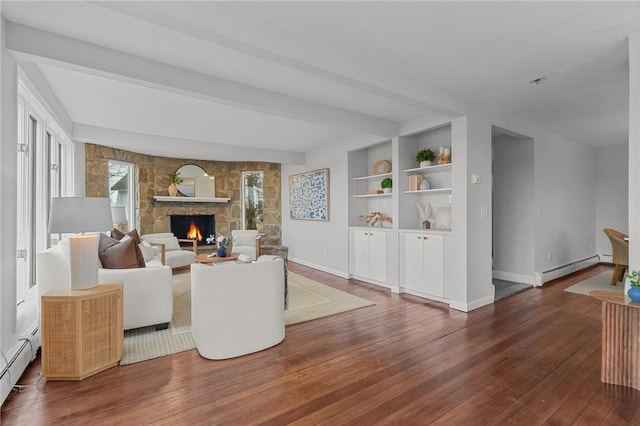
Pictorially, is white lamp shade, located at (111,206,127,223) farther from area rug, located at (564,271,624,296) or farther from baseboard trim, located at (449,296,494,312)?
area rug, located at (564,271,624,296)

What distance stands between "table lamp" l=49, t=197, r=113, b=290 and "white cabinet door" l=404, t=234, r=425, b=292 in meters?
3.53

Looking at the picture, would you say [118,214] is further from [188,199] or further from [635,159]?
[635,159]

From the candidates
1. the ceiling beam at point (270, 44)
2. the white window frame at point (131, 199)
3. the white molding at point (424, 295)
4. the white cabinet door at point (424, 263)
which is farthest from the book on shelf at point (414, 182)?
the white window frame at point (131, 199)

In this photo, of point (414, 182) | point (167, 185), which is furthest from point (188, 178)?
point (414, 182)

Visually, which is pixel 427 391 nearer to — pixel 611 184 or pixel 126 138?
pixel 126 138

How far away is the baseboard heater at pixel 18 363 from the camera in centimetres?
199

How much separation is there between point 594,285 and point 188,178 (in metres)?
7.87

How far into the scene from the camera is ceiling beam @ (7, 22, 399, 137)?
2.19 metres

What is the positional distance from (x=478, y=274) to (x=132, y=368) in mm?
3729

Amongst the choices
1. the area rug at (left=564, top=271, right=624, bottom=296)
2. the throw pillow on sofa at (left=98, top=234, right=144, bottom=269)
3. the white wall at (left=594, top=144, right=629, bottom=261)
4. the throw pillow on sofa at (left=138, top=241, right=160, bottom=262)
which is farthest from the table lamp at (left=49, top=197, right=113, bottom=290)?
the white wall at (left=594, top=144, right=629, bottom=261)

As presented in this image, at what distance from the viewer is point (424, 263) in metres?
4.25

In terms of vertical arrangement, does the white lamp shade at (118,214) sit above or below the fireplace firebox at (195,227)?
above

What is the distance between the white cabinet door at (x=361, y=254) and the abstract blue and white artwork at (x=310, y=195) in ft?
3.31

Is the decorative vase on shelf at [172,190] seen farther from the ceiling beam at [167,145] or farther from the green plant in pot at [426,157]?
the green plant in pot at [426,157]
